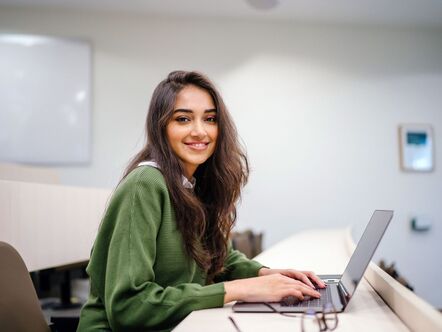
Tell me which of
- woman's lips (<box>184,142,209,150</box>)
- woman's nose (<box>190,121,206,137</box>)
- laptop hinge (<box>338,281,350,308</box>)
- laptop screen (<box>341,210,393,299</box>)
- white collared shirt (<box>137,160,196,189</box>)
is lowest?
laptop hinge (<box>338,281,350,308</box>)

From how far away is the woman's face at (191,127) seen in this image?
1.20 m

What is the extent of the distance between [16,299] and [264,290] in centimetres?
51

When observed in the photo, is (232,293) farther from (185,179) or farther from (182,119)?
(182,119)

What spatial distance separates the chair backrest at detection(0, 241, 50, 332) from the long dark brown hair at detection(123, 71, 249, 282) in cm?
33

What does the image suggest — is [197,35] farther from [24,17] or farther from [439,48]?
[439,48]

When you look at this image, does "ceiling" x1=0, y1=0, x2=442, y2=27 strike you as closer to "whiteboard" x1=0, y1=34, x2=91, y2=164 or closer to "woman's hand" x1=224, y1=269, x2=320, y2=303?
"whiteboard" x1=0, y1=34, x2=91, y2=164

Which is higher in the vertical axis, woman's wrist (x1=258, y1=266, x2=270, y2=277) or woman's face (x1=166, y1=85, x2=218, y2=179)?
woman's face (x1=166, y1=85, x2=218, y2=179)

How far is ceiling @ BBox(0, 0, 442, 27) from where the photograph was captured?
3.94 m

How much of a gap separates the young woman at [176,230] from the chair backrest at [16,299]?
15cm

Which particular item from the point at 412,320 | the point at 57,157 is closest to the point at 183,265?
the point at 412,320

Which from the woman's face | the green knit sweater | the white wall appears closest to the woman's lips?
the woman's face

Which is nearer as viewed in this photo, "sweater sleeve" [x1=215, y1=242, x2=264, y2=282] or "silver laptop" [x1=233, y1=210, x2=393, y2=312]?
"silver laptop" [x1=233, y1=210, x2=393, y2=312]

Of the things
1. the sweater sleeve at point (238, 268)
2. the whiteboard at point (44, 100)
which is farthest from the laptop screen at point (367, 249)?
the whiteboard at point (44, 100)

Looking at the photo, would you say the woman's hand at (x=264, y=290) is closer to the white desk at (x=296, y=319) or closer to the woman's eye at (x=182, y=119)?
the white desk at (x=296, y=319)
